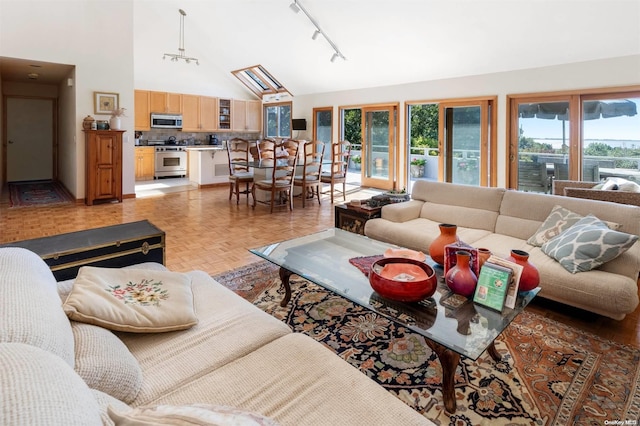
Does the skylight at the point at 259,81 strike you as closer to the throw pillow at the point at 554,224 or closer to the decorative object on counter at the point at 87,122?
the decorative object on counter at the point at 87,122


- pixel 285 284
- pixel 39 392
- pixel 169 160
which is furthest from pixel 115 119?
pixel 39 392

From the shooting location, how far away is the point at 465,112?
20.6ft

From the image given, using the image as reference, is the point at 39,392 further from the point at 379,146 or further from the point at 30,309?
the point at 379,146

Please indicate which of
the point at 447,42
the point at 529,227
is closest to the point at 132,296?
the point at 529,227

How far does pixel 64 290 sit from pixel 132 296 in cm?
35

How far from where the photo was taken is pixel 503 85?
5652 millimetres

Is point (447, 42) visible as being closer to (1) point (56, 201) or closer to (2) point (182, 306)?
(2) point (182, 306)

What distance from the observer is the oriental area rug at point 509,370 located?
5.03 feet

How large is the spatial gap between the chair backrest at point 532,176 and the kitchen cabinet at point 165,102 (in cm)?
768

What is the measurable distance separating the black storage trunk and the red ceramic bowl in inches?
62.2

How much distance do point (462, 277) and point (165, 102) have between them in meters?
8.91

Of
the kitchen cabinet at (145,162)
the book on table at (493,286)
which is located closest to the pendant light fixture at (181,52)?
the kitchen cabinet at (145,162)

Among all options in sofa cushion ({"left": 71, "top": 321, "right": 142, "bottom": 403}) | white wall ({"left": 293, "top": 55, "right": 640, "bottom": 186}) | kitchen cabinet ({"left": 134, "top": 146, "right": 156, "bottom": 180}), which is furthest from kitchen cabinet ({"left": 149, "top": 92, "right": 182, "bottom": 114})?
sofa cushion ({"left": 71, "top": 321, "right": 142, "bottom": 403})

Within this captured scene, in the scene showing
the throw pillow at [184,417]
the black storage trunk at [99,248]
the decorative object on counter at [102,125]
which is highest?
the decorative object on counter at [102,125]
